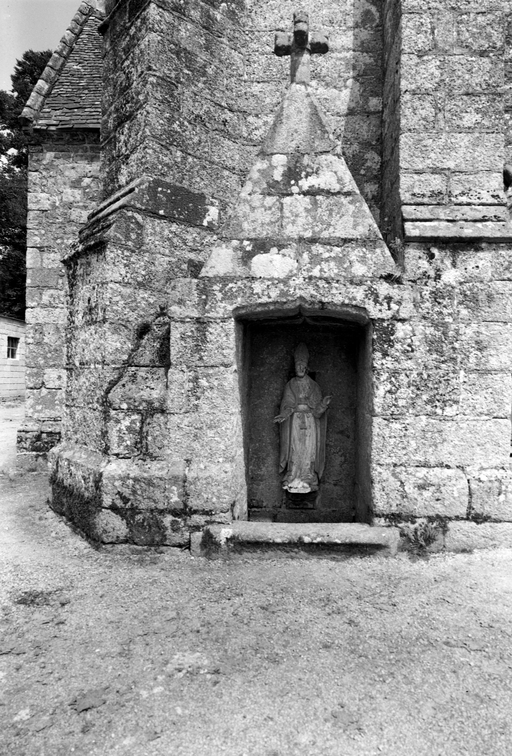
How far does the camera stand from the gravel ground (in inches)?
68.7

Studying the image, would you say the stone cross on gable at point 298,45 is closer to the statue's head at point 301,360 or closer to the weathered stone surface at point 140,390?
the statue's head at point 301,360

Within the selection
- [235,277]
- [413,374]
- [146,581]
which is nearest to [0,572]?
[146,581]

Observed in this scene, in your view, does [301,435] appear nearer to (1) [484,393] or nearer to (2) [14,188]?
(1) [484,393]

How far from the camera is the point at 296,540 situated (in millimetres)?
3180

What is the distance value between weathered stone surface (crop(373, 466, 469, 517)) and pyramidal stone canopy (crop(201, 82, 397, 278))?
1.38 m

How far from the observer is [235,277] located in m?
3.38

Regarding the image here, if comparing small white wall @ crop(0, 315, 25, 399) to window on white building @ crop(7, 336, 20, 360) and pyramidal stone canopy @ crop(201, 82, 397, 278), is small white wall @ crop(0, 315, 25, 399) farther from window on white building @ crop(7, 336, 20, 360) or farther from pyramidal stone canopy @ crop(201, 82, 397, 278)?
pyramidal stone canopy @ crop(201, 82, 397, 278)

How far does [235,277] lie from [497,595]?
2522 mm

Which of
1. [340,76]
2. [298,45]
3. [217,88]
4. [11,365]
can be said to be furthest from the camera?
[11,365]

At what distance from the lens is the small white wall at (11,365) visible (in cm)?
1772

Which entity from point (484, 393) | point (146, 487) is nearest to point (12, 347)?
point (146, 487)

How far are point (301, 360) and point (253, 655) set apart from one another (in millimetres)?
2250

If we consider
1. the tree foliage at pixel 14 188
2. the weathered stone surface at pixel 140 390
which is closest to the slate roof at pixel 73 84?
the weathered stone surface at pixel 140 390

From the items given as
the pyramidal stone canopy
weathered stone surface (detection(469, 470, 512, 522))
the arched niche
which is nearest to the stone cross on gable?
the pyramidal stone canopy
